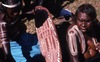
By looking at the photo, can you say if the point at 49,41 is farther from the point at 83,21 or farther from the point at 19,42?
the point at 83,21

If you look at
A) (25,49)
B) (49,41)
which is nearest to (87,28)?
(49,41)

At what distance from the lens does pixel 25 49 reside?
5.97 metres

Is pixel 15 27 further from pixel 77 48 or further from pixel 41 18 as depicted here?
pixel 77 48

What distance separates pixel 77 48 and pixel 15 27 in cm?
150

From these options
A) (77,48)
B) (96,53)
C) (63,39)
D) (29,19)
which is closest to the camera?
(77,48)

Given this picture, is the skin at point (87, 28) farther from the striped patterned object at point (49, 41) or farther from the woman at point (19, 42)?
the woman at point (19, 42)

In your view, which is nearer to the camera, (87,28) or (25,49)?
(87,28)

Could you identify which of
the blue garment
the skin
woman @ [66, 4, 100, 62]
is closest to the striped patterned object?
the blue garment

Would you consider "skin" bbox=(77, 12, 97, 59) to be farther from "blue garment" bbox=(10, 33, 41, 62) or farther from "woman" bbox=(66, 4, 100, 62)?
"blue garment" bbox=(10, 33, 41, 62)

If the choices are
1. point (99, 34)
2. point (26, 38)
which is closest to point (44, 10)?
point (26, 38)

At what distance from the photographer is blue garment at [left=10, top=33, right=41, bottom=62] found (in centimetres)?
578

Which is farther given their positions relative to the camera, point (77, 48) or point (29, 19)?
point (29, 19)

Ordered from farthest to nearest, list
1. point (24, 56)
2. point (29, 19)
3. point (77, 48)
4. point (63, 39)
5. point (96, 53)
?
point (29, 19), point (63, 39), point (24, 56), point (96, 53), point (77, 48)

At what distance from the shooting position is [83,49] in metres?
4.95
